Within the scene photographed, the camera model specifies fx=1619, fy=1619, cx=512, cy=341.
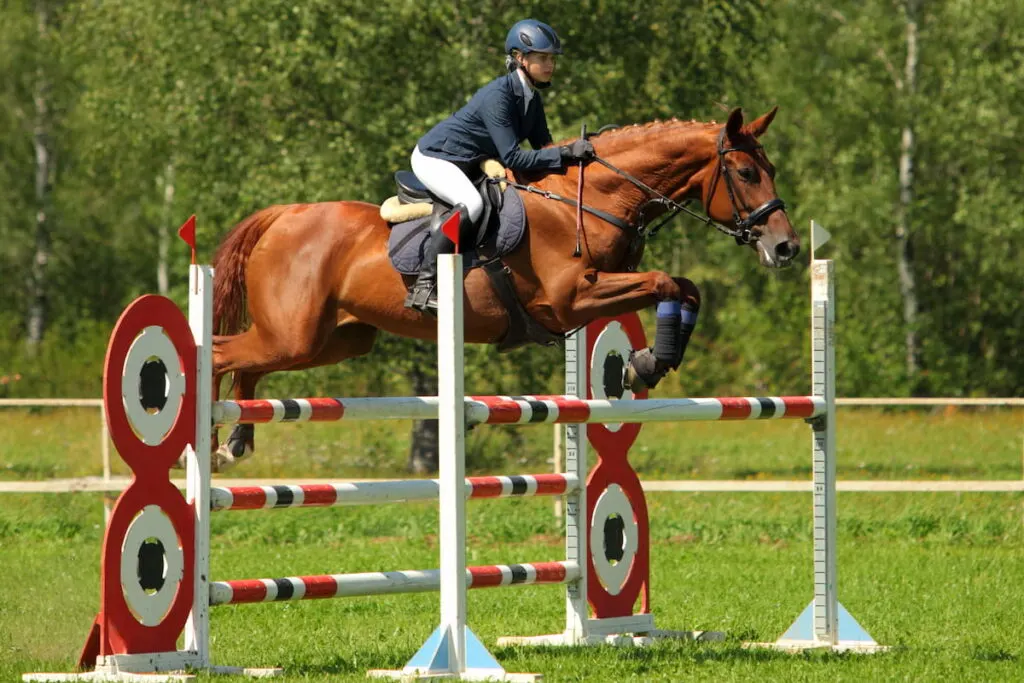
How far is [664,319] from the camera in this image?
20.6 ft

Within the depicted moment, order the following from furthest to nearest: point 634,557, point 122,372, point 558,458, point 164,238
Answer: point 164,238 < point 558,458 < point 634,557 < point 122,372

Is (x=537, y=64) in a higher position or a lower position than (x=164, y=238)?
lower

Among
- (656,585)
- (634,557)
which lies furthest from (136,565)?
(656,585)

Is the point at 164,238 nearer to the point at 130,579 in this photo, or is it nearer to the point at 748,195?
the point at 748,195

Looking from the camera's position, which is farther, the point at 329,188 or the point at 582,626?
the point at 329,188

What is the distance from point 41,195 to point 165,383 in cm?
2577

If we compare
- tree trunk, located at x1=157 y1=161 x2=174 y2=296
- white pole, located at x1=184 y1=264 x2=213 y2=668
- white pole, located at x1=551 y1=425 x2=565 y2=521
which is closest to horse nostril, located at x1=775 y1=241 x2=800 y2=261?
white pole, located at x1=184 y1=264 x2=213 y2=668

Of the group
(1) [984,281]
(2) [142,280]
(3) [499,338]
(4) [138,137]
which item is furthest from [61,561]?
(2) [142,280]

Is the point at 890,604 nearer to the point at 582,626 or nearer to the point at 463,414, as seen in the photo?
the point at 582,626

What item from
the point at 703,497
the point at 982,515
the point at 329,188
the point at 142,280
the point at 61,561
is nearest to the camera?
the point at 61,561

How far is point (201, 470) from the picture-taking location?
18.4 feet

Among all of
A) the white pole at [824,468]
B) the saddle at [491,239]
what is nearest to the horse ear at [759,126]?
the white pole at [824,468]

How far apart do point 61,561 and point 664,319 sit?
19.2 ft

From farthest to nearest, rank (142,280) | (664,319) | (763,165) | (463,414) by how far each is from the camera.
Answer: (142,280)
(763,165)
(664,319)
(463,414)
